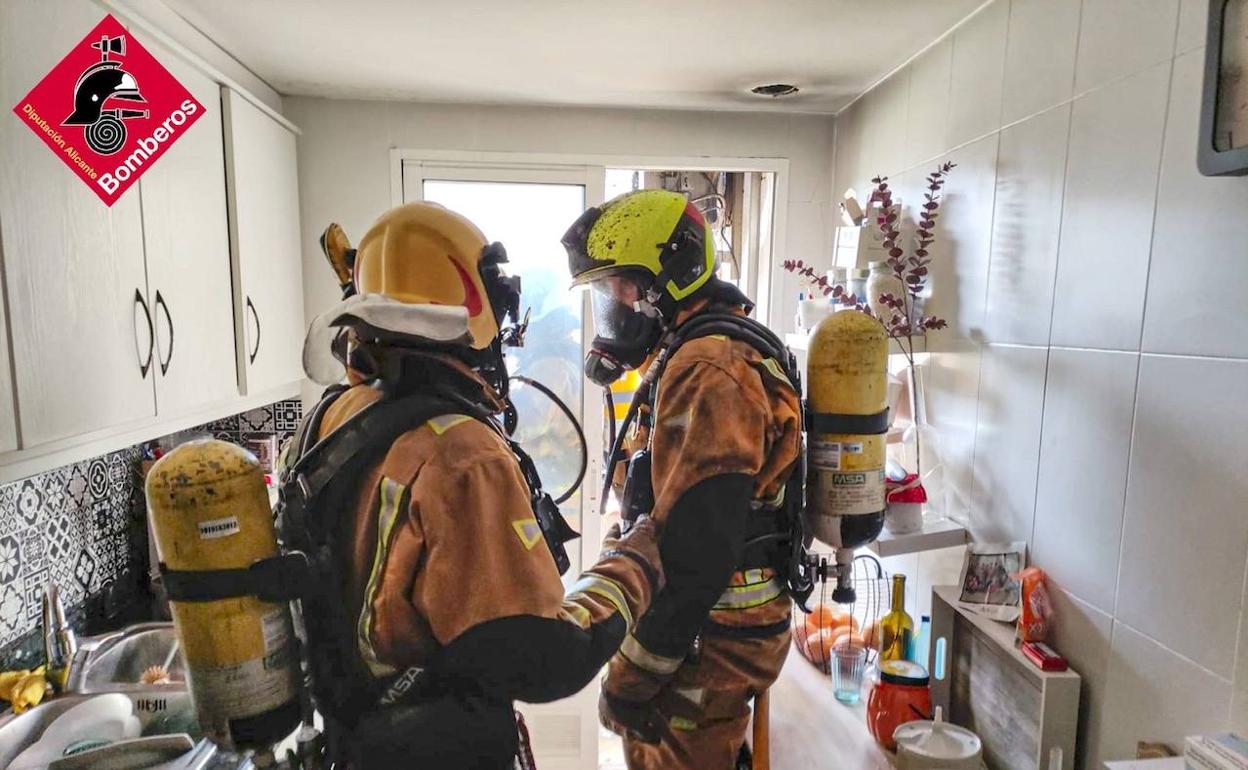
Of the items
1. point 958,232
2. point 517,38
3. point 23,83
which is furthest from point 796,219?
point 23,83

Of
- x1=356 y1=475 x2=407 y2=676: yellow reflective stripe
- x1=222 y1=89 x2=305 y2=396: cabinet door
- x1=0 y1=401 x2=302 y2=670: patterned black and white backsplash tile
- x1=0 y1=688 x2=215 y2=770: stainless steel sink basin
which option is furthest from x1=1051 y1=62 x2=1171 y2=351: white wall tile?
x1=0 y1=401 x2=302 y2=670: patterned black and white backsplash tile

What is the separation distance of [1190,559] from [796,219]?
1.80 meters

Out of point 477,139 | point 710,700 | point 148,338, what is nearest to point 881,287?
point 710,700

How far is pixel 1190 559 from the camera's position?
978 millimetres

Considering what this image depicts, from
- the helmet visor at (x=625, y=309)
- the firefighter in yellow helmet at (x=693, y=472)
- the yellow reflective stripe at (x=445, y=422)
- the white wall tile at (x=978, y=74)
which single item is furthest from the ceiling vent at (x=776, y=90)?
the yellow reflective stripe at (x=445, y=422)

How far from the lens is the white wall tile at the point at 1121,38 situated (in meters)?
1.03

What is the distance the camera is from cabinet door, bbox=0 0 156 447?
107 cm

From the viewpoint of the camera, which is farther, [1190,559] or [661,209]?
[661,209]

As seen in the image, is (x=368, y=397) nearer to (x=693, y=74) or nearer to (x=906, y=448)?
(x=906, y=448)

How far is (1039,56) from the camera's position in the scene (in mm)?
1321

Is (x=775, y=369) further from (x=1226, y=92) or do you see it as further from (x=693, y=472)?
(x=1226, y=92)

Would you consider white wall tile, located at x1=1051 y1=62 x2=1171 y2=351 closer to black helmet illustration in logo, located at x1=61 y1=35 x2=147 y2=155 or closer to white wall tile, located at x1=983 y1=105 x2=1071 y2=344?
white wall tile, located at x1=983 y1=105 x2=1071 y2=344

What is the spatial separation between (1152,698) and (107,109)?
84.8 inches

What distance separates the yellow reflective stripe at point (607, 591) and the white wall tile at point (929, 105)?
1.40 metres
